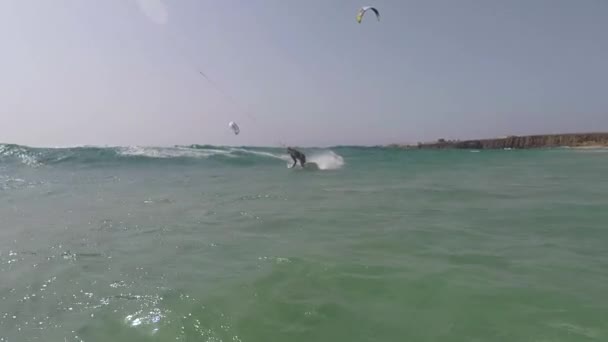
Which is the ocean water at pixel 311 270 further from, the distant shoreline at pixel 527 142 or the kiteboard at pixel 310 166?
the distant shoreline at pixel 527 142

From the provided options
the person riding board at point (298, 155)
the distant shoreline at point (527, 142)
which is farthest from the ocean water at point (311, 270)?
the distant shoreline at point (527, 142)

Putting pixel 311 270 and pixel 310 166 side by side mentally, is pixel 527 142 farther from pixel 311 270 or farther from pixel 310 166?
pixel 311 270

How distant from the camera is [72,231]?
7.32m

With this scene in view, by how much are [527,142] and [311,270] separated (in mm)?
77479

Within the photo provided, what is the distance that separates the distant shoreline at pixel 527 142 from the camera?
62.2 m

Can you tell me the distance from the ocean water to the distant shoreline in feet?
211

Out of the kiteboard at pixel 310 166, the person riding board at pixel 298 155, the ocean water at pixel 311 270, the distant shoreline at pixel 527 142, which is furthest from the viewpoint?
the distant shoreline at pixel 527 142

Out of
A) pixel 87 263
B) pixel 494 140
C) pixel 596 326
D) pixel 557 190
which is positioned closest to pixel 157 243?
pixel 87 263

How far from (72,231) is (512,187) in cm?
1212

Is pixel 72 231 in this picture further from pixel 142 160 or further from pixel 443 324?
pixel 142 160

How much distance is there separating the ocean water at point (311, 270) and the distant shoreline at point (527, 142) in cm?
6436

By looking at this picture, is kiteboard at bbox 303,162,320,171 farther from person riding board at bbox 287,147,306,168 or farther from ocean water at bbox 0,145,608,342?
ocean water at bbox 0,145,608,342

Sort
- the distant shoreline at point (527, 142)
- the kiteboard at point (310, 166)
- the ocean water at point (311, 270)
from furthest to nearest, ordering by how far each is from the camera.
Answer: the distant shoreline at point (527, 142)
the kiteboard at point (310, 166)
the ocean water at point (311, 270)

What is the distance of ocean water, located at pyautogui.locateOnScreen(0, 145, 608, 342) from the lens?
11.1 ft
